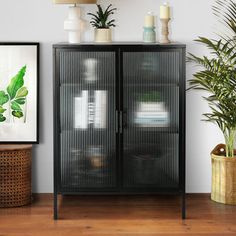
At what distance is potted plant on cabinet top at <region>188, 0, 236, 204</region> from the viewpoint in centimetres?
491

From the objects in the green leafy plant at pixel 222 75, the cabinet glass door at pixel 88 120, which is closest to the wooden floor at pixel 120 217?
the cabinet glass door at pixel 88 120

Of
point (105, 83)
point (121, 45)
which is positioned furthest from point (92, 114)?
point (121, 45)

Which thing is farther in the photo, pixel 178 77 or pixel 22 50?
pixel 22 50

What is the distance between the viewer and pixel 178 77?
4613 millimetres

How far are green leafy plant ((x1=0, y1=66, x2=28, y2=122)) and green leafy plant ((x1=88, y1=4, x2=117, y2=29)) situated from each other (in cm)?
69

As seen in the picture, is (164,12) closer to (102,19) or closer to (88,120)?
(102,19)

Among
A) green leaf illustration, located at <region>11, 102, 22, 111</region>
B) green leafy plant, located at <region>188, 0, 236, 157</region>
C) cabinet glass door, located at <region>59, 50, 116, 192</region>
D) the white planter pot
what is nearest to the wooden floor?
cabinet glass door, located at <region>59, 50, 116, 192</region>

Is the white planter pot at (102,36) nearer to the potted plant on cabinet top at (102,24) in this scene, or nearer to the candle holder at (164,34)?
the potted plant on cabinet top at (102,24)

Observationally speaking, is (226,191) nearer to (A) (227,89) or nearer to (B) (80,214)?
(A) (227,89)

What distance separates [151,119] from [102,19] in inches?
36.1

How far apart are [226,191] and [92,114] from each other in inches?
49.1

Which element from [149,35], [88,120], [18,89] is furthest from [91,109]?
[18,89]

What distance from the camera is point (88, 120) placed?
465cm

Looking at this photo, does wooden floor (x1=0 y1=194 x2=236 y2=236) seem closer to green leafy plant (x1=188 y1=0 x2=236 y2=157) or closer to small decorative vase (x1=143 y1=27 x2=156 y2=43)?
green leafy plant (x1=188 y1=0 x2=236 y2=157)
